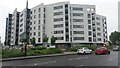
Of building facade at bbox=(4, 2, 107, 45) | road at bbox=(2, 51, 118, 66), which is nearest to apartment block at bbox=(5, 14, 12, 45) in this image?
building facade at bbox=(4, 2, 107, 45)

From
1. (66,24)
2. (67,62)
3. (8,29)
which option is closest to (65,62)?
(67,62)

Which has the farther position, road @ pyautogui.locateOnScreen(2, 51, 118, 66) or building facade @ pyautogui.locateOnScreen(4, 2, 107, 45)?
building facade @ pyautogui.locateOnScreen(4, 2, 107, 45)

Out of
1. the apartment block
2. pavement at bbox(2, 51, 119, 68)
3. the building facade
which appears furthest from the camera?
the apartment block

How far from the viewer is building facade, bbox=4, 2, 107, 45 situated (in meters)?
84.3

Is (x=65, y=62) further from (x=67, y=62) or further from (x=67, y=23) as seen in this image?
(x=67, y=23)

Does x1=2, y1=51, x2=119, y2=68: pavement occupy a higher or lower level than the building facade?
lower

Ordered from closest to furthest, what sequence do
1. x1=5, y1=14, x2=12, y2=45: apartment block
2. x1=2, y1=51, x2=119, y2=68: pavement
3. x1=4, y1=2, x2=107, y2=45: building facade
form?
1. x1=2, y1=51, x2=119, y2=68: pavement
2. x1=4, y1=2, x2=107, y2=45: building facade
3. x1=5, y1=14, x2=12, y2=45: apartment block

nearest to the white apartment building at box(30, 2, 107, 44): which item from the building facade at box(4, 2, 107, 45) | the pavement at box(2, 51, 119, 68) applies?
the building facade at box(4, 2, 107, 45)

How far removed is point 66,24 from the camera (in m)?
84.5

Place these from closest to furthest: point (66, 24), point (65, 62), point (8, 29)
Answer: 1. point (65, 62)
2. point (66, 24)
3. point (8, 29)

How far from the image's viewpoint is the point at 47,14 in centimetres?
9138

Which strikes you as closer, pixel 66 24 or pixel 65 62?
pixel 65 62

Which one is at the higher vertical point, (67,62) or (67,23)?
(67,23)

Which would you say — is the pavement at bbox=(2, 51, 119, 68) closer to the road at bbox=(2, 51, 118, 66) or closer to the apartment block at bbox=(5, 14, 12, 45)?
the road at bbox=(2, 51, 118, 66)
